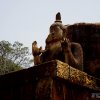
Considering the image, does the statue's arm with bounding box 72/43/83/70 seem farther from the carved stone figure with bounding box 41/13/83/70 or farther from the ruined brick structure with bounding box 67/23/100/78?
the ruined brick structure with bounding box 67/23/100/78

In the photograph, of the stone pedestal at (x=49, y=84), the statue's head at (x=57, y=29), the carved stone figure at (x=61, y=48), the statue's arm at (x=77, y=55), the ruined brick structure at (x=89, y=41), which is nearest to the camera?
the stone pedestal at (x=49, y=84)

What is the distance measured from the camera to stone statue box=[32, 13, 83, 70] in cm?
413

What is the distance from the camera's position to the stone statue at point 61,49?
413 cm

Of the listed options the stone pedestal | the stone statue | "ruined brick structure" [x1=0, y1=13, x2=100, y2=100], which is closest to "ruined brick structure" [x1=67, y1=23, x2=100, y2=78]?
"ruined brick structure" [x1=0, y1=13, x2=100, y2=100]

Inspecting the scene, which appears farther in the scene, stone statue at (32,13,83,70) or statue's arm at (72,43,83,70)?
statue's arm at (72,43,83,70)

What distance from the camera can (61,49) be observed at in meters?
4.33

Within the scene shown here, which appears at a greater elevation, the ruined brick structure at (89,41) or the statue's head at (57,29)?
the statue's head at (57,29)

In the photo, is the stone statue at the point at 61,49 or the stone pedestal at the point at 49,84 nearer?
the stone pedestal at the point at 49,84

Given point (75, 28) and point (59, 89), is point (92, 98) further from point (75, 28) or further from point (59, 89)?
A: point (75, 28)

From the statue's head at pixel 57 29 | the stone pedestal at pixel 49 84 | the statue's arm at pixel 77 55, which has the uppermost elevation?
the statue's head at pixel 57 29

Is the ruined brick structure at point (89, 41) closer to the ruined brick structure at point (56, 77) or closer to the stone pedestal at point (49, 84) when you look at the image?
the ruined brick structure at point (56, 77)

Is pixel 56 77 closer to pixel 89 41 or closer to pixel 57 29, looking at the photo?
pixel 57 29

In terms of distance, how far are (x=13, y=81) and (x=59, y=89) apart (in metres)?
0.71

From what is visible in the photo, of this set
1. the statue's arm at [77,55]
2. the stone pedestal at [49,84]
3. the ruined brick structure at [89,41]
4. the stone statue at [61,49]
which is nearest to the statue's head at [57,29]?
the stone statue at [61,49]
